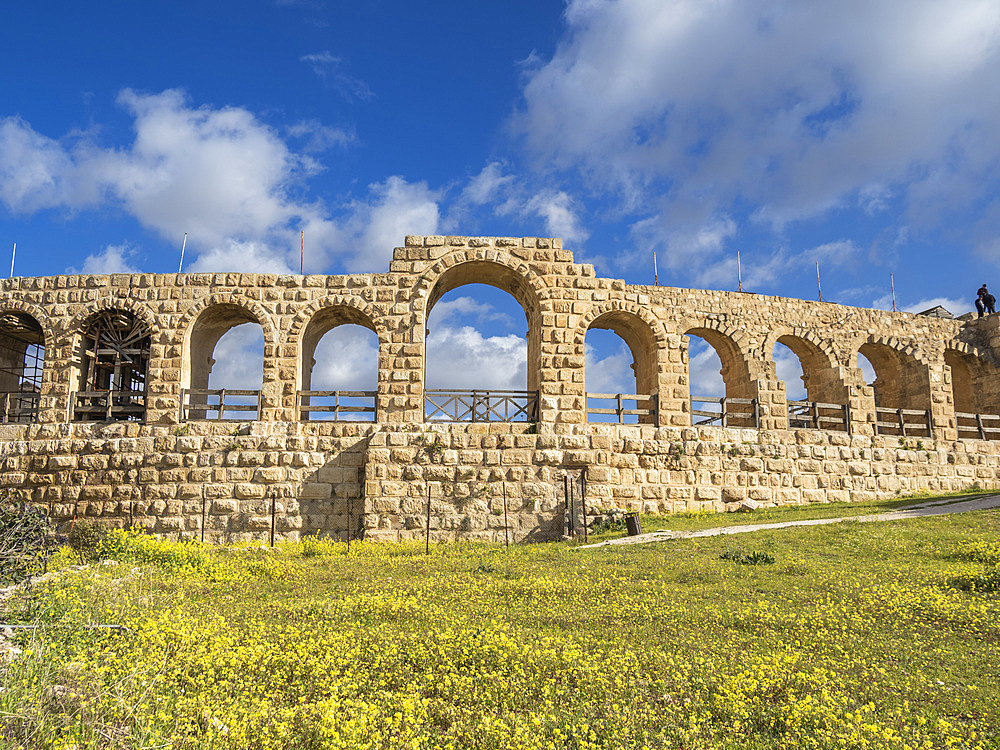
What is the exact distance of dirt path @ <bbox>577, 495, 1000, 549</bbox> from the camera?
49.8 ft

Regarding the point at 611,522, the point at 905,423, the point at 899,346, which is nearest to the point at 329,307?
the point at 611,522

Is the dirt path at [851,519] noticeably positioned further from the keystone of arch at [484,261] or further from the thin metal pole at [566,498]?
the keystone of arch at [484,261]

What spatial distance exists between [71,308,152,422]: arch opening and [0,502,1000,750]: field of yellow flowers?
28.4 ft

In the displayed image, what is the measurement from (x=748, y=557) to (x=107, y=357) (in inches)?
785

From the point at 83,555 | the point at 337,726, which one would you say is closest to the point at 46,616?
the point at 337,726

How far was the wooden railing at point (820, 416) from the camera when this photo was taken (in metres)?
21.3

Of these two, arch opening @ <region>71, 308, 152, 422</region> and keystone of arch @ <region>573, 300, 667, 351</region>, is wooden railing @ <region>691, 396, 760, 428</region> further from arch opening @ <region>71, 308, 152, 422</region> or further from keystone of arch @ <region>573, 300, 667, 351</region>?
arch opening @ <region>71, 308, 152, 422</region>

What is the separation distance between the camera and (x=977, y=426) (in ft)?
80.1

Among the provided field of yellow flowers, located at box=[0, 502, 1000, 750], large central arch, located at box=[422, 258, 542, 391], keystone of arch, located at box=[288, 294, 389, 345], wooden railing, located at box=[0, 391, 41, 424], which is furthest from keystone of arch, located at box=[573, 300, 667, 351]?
wooden railing, located at box=[0, 391, 41, 424]

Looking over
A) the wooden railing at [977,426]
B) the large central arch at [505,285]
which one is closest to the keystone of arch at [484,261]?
the large central arch at [505,285]

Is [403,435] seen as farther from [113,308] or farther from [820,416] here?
[820,416]

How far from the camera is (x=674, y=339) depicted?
1994 cm

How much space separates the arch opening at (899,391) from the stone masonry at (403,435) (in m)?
1.25

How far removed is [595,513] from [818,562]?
21.7ft
